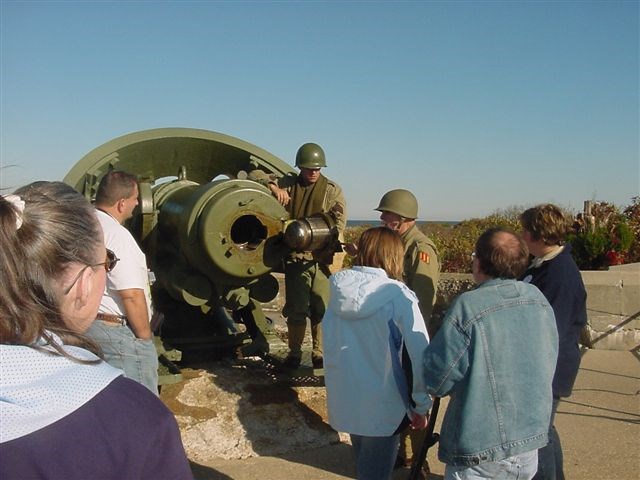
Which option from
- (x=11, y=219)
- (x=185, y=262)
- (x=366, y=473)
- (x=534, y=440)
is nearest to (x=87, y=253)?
(x=11, y=219)

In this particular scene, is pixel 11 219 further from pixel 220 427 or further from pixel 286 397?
pixel 286 397

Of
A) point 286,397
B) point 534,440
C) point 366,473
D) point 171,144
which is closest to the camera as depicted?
point 534,440

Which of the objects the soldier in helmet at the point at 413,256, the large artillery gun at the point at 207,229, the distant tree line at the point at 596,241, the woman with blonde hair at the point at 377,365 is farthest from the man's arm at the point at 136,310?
the distant tree line at the point at 596,241

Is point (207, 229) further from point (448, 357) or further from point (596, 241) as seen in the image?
point (596, 241)

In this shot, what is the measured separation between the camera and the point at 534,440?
8.51ft

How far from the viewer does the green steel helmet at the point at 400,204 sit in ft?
13.8

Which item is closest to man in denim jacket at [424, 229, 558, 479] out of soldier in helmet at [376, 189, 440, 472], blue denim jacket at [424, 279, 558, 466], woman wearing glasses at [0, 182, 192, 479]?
blue denim jacket at [424, 279, 558, 466]

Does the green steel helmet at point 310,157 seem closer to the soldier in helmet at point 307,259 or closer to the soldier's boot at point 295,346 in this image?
the soldier in helmet at point 307,259

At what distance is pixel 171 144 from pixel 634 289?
518cm

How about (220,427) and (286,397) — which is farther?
(286,397)

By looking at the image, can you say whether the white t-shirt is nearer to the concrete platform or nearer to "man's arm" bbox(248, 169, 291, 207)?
the concrete platform

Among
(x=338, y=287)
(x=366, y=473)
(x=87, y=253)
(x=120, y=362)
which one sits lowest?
(x=366, y=473)

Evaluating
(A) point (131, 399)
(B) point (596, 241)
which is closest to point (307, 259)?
(A) point (131, 399)

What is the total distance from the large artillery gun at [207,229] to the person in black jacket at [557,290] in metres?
1.81
